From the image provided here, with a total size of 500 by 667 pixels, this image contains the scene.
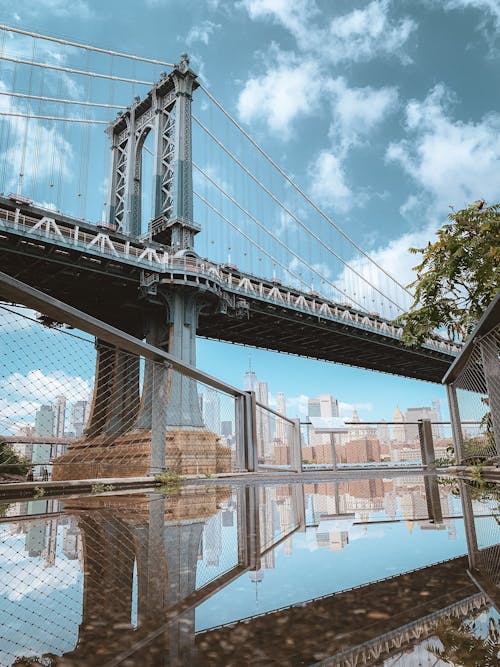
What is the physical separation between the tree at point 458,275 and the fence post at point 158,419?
348 cm

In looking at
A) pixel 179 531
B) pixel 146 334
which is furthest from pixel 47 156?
pixel 179 531

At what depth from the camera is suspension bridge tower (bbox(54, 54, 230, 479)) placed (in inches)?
556

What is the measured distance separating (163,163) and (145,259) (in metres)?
6.40

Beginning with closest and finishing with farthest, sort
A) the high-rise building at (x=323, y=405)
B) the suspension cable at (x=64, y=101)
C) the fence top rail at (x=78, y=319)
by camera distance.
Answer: the fence top rail at (x=78, y=319), the suspension cable at (x=64, y=101), the high-rise building at (x=323, y=405)

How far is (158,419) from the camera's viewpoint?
16.9ft

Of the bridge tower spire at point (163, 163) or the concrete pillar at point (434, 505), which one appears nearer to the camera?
the concrete pillar at point (434, 505)

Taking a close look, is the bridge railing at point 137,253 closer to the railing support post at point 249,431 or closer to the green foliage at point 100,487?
the railing support post at point 249,431

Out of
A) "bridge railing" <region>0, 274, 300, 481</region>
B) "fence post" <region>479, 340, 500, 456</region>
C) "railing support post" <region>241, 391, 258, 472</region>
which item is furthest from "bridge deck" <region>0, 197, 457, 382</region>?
"fence post" <region>479, 340, 500, 456</region>

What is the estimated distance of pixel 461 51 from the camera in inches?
2201

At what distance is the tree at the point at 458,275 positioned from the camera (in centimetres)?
594

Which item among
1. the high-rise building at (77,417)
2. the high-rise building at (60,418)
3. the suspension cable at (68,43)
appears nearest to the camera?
the high-rise building at (60,418)

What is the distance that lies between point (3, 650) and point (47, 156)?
38394 mm

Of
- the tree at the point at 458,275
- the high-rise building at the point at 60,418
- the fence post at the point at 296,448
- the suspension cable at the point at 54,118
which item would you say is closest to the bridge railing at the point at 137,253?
the fence post at the point at 296,448

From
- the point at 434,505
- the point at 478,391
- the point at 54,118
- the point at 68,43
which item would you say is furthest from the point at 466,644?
the point at 54,118
